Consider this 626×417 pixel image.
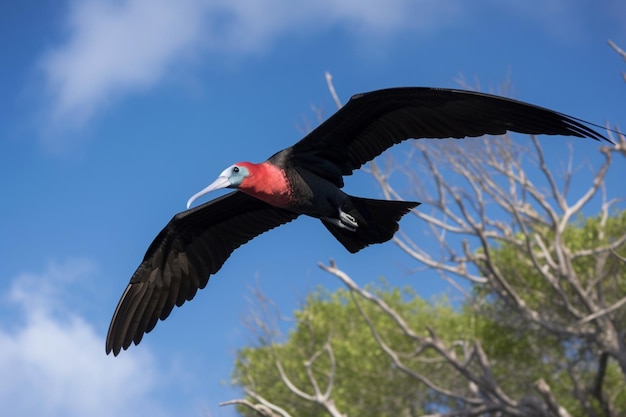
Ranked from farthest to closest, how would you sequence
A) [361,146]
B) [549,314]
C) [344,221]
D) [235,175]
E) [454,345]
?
[454,345], [549,314], [361,146], [344,221], [235,175]

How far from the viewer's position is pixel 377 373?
68.5 feet

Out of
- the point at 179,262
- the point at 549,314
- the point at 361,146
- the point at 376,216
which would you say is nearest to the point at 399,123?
the point at 361,146

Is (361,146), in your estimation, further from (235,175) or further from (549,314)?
(549,314)

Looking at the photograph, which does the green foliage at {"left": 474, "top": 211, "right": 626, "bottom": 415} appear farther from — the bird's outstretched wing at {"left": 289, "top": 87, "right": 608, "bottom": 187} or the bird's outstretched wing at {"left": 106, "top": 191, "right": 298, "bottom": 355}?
the bird's outstretched wing at {"left": 289, "top": 87, "right": 608, "bottom": 187}

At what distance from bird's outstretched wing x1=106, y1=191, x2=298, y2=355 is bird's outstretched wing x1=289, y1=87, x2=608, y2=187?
1.20 m

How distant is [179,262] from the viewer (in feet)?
23.6

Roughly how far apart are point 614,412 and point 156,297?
12330 millimetres

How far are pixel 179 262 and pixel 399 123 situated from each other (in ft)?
7.58

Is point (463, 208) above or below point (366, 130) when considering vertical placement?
above

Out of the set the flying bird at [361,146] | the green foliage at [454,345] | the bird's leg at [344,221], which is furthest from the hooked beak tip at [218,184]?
the green foliage at [454,345]

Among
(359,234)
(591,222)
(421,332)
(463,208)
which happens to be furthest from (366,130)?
(421,332)

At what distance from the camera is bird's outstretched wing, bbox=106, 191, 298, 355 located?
275 inches

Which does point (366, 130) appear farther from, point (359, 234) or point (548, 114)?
point (548, 114)

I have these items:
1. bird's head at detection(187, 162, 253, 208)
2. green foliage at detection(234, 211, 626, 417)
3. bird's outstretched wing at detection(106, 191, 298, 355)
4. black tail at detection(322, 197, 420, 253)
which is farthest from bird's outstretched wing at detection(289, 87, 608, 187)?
green foliage at detection(234, 211, 626, 417)
